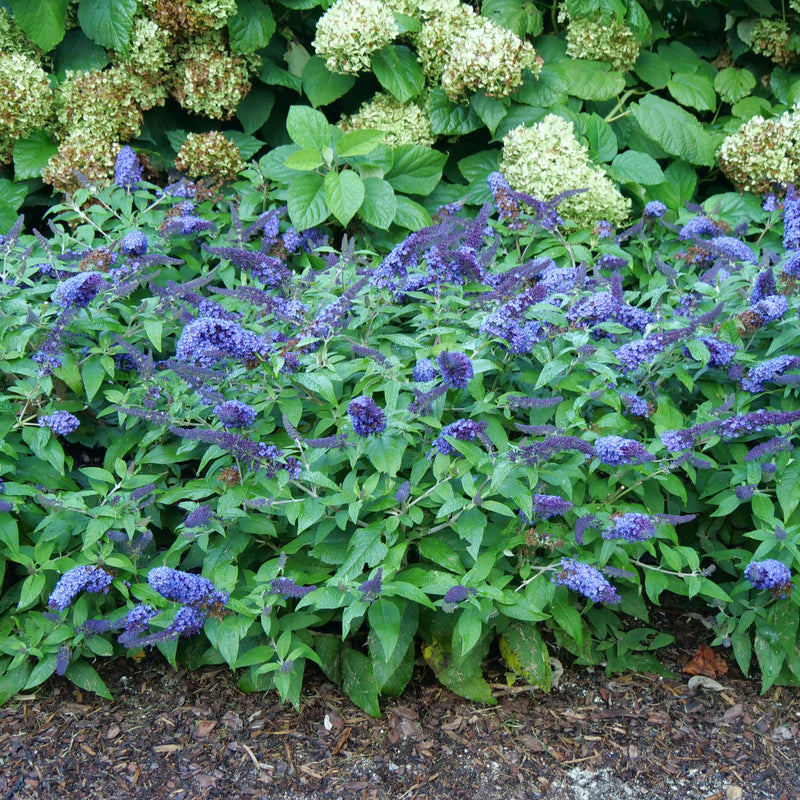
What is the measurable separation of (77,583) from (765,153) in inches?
139

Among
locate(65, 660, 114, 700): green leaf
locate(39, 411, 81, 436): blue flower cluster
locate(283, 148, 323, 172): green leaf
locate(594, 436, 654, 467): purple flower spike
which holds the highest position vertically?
locate(283, 148, 323, 172): green leaf

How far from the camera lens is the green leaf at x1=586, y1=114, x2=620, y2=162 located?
4.13 metres

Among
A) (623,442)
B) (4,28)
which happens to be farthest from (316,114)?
(623,442)

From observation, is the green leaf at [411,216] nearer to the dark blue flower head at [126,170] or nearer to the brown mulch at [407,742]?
the dark blue flower head at [126,170]

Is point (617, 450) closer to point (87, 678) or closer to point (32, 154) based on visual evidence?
point (87, 678)

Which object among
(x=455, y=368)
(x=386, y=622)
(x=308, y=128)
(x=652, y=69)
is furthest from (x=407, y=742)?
(x=652, y=69)

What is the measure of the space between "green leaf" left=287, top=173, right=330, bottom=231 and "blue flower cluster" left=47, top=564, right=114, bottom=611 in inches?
70.5

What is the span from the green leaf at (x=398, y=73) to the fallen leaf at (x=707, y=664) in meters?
2.90

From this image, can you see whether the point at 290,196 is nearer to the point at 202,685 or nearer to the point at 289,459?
the point at 289,459

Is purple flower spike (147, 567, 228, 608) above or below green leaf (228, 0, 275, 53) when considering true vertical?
below

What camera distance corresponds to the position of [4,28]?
14.0 ft

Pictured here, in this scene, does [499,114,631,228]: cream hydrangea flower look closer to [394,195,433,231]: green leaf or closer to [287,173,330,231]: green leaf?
[394,195,433,231]: green leaf

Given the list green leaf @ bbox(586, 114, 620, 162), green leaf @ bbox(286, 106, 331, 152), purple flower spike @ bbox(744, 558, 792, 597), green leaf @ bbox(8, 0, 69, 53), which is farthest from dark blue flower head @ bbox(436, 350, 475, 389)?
green leaf @ bbox(8, 0, 69, 53)

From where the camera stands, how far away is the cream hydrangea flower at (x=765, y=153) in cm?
394
